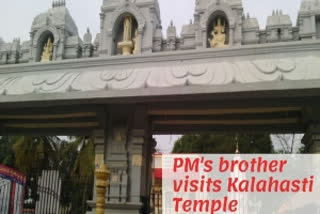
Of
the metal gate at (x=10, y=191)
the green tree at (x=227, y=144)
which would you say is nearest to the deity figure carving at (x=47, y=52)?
the metal gate at (x=10, y=191)

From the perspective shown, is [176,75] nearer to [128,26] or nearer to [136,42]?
[136,42]

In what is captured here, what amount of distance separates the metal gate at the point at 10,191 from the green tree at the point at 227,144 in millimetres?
10983

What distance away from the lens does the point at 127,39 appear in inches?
344

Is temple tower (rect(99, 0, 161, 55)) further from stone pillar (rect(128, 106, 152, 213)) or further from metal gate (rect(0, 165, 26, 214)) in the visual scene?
metal gate (rect(0, 165, 26, 214))

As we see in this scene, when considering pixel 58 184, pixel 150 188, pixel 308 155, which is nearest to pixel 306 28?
pixel 308 155

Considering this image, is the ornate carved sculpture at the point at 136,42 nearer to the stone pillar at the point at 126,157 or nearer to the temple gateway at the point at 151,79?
the temple gateway at the point at 151,79

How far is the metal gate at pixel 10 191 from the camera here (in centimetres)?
938

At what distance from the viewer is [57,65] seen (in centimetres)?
820

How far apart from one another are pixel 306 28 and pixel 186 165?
3726 mm

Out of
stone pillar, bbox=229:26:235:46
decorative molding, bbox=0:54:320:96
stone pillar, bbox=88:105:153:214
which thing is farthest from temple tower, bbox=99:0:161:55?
stone pillar, bbox=229:26:235:46

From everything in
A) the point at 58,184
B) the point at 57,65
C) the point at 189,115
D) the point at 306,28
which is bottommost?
the point at 58,184

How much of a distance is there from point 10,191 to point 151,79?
5.12 meters

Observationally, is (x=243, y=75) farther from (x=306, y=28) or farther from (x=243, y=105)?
(x=306, y=28)

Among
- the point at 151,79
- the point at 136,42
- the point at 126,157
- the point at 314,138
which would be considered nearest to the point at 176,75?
the point at 151,79
